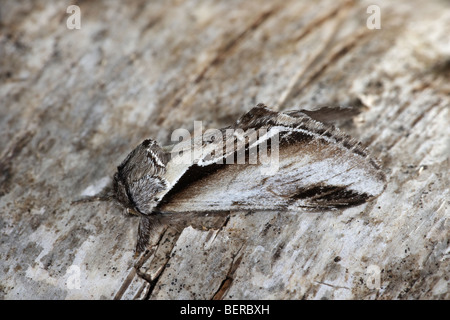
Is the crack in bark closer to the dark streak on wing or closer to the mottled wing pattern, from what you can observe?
the mottled wing pattern

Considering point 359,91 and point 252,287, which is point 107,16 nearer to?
point 359,91

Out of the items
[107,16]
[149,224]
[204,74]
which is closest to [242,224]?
[149,224]

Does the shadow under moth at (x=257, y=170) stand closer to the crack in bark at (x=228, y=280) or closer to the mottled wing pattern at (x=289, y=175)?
the mottled wing pattern at (x=289, y=175)

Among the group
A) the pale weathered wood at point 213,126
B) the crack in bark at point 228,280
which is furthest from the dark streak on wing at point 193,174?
the crack in bark at point 228,280

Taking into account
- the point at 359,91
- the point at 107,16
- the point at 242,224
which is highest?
the point at 107,16

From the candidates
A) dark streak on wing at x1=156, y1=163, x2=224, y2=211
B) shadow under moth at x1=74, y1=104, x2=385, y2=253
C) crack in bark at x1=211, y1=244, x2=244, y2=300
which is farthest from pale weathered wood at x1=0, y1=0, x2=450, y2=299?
dark streak on wing at x1=156, y1=163, x2=224, y2=211

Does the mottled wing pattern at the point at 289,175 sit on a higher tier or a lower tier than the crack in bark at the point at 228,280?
higher
